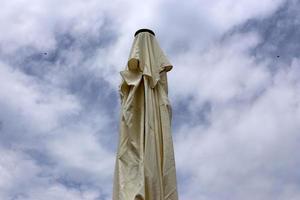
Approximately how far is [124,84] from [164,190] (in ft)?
4.49

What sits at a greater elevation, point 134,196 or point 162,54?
point 162,54

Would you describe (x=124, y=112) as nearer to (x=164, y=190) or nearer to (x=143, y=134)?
(x=143, y=134)

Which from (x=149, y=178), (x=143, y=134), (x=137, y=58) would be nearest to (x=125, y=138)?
(x=143, y=134)

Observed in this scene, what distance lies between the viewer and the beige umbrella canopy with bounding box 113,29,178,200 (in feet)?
15.3

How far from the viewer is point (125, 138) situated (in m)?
5.05

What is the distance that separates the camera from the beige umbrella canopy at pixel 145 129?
4656 millimetres

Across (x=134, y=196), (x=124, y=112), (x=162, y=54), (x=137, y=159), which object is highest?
(x=162, y=54)

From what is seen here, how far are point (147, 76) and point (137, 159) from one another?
38.9 inches

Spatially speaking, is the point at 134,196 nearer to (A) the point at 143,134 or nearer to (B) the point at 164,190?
(B) the point at 164,190

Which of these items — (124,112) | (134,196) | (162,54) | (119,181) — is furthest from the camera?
(162,54)

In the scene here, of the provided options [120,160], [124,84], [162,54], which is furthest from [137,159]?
[162,54]

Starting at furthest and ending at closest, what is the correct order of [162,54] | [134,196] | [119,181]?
[162,54], [119,181], [134,196]

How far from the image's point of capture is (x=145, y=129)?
497cm

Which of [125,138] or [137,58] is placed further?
[137,58]
